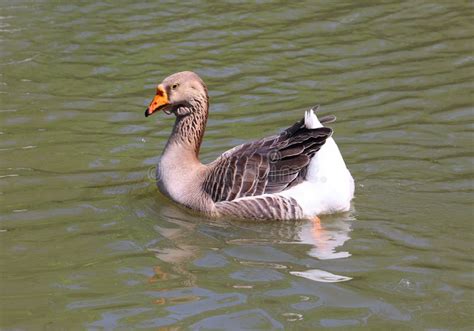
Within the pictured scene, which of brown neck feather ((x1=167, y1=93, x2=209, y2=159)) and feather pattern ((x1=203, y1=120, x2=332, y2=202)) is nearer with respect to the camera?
feather pattern ((x1=203, y1=120, x2=332, y2=202))

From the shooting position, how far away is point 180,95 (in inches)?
378

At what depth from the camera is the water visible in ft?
23.9

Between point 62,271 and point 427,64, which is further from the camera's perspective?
point 427,64

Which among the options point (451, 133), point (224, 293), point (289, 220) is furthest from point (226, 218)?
point (451, 133)

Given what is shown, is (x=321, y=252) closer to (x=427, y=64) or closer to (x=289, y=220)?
(x=289, y=220)

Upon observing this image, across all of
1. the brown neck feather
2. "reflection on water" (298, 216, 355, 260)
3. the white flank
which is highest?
the brown neck feather

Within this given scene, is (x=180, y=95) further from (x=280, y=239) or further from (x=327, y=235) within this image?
(x=327, y=235)

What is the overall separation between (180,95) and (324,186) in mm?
1797

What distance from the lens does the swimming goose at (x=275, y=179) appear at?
9055 mm

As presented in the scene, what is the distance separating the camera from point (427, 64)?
511 inches

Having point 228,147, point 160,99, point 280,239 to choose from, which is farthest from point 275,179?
point 228,147

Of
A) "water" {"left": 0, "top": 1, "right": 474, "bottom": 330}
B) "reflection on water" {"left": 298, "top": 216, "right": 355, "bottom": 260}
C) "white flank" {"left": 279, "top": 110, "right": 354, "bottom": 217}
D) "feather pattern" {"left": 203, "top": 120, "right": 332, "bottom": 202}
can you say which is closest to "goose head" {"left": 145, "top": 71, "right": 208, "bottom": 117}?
"feather pattern" {"left": 203, "top": 120, "right": 332, "bottom": 202}

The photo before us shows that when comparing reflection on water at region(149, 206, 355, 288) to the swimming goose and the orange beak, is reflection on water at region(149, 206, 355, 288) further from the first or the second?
the orange beak

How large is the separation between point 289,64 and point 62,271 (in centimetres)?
629
